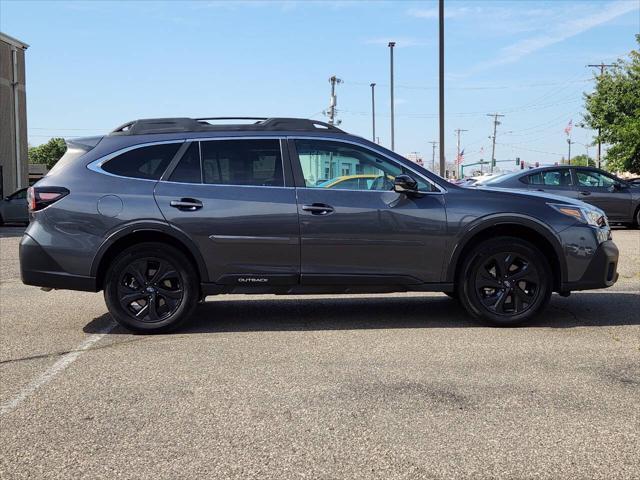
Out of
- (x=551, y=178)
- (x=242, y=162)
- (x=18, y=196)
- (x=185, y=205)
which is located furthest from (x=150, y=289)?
(x=18, y=196)

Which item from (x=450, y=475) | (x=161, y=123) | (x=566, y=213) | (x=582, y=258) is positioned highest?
(x=161, y=123)

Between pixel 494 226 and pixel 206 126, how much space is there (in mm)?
2762

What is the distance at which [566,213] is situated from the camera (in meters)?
6.02

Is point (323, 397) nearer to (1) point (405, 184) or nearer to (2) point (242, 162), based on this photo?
(1) point (405, 184)

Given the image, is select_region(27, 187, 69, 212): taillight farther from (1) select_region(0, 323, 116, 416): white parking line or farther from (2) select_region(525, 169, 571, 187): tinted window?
(2) select_region(525, 169, 571, 187): tinted window

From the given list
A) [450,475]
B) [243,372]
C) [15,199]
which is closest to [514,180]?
[243,372]

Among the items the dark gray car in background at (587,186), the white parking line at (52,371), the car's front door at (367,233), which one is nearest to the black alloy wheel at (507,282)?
the car's front door at (367,233)

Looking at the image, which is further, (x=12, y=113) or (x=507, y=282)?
(x=12, y=113)

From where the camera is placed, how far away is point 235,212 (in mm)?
5770

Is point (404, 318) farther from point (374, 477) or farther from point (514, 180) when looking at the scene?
point (514, 180)

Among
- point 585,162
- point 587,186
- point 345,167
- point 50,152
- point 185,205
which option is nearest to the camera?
point 185,205

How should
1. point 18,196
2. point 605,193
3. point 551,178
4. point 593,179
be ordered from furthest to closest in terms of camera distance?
point 18,196 → point 605,193 → point 593,179 → point 551,178

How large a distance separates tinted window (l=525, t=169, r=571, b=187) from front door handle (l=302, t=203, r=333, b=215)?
10.2 meters

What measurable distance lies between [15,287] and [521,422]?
7.32 meters
